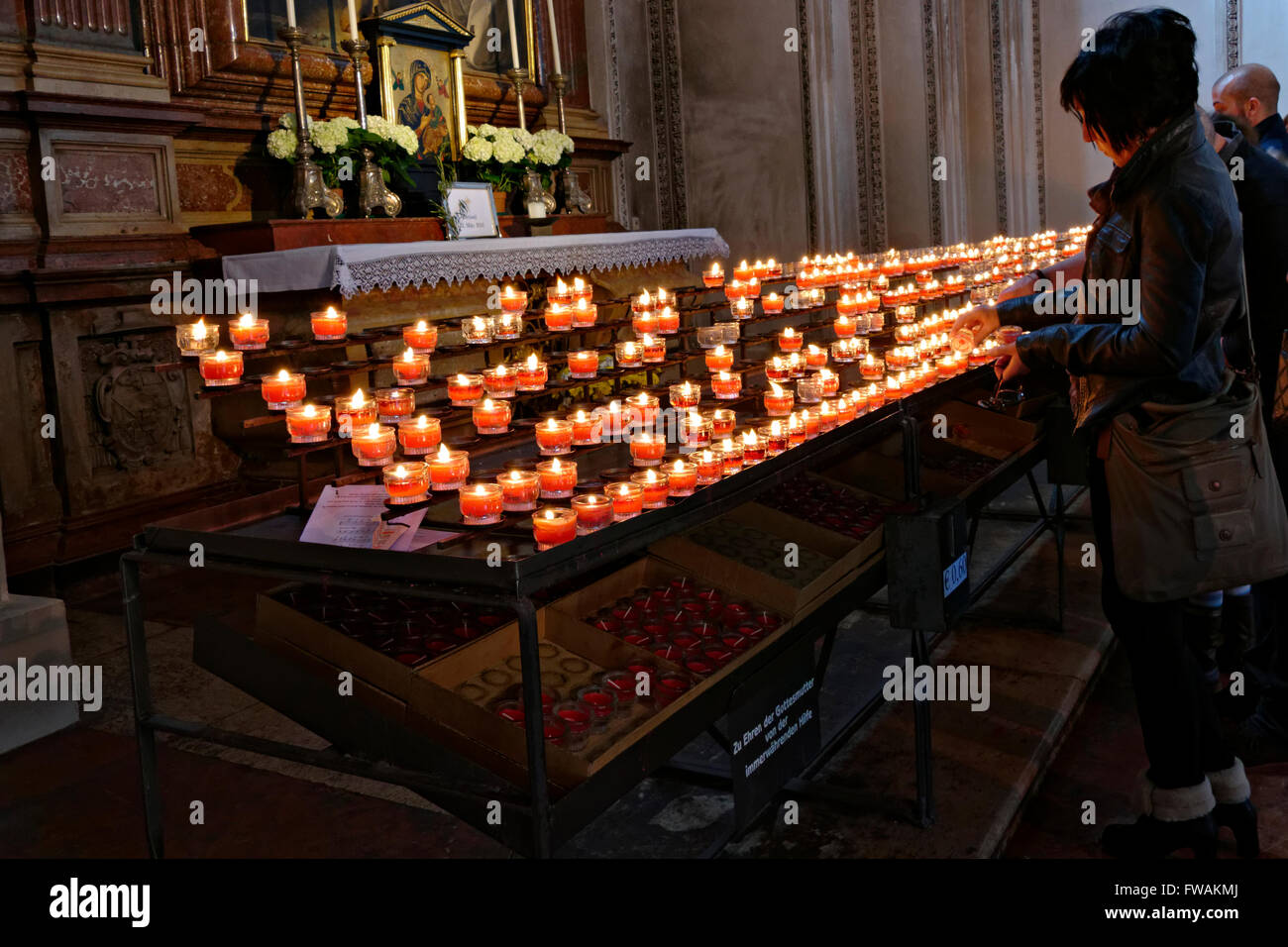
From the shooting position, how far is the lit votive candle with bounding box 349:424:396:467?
2.86 meters

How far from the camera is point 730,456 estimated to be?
282 cm

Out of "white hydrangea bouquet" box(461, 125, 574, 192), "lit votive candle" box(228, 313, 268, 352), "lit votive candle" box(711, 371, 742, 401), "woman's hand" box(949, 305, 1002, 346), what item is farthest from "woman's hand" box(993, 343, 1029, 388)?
"white hydrangea bouquet" box(461, 125, 574, 192)

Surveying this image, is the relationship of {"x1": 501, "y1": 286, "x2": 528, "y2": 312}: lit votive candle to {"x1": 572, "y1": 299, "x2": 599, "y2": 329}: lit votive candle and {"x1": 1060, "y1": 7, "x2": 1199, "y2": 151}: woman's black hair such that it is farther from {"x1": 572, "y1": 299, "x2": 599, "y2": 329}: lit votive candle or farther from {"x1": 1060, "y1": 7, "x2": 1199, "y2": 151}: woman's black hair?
{"x1": 1060, "y1": 7, "x2": 1199, "y2": 151}: woman's black hair

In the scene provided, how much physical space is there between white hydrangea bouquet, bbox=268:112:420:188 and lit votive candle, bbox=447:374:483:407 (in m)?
3.84

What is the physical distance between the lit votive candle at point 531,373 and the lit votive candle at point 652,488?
48.2 inches

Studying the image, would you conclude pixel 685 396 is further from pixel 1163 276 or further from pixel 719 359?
pixel 1163 276

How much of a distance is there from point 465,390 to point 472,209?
4316mm

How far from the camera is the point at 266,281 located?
5.93 m

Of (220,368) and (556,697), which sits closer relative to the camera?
(556,697)

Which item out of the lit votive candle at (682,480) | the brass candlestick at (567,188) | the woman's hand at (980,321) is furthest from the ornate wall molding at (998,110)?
the lit votive candle at (682,480)

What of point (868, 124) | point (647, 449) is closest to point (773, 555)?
point (647, 449)

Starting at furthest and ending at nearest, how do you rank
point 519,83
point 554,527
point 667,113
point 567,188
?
point 667,113, point 567,188, point 519,83, point 554,527

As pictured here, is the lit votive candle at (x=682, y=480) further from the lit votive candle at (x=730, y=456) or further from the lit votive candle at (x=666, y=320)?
the lit votive candle at (x=666, y=320)
